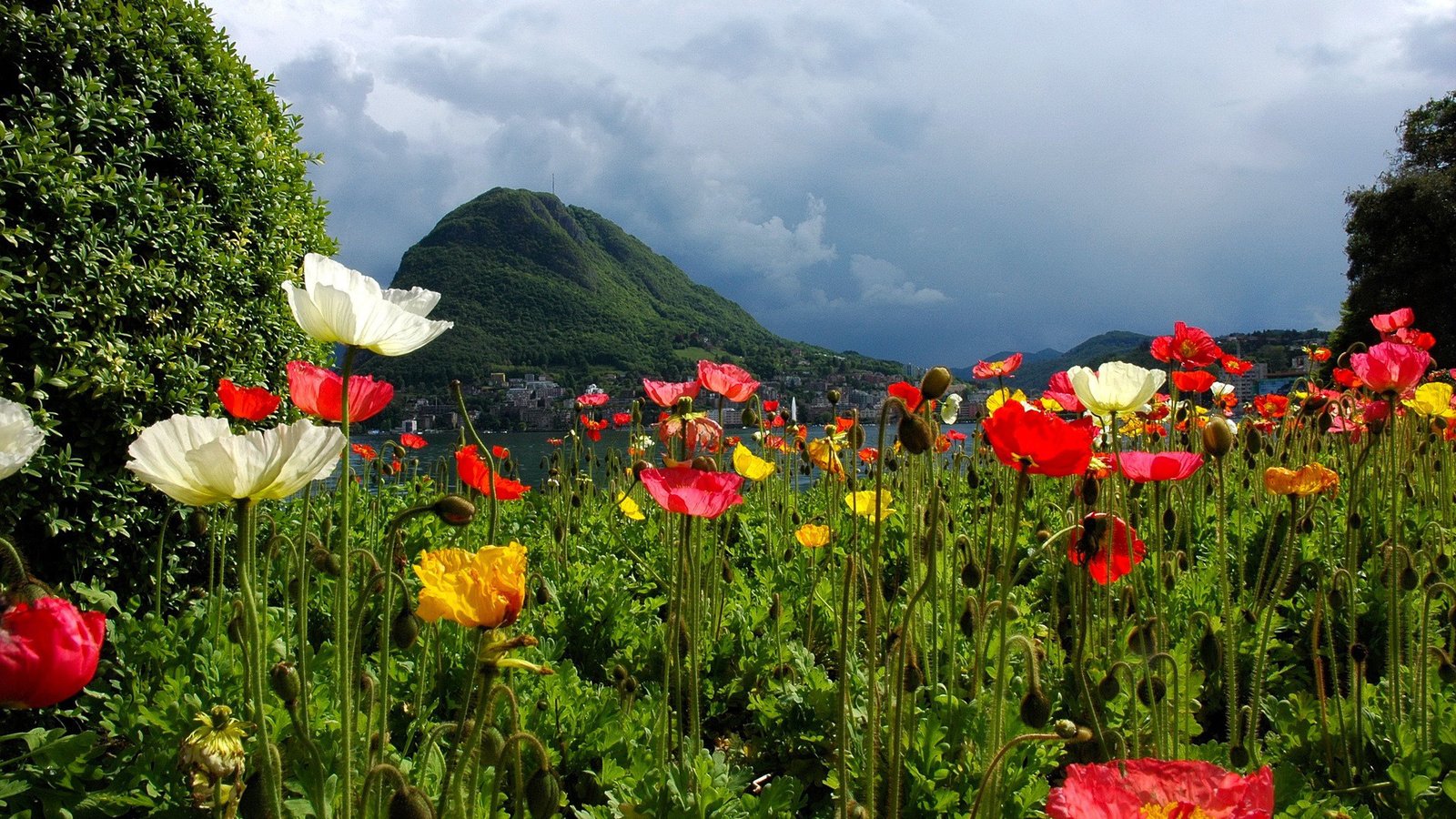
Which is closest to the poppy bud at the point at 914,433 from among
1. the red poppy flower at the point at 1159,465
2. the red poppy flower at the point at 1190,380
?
the red poppy flower at the point at 1159,465

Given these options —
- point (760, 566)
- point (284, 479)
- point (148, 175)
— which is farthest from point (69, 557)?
point (760, 566)

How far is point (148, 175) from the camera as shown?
278cm

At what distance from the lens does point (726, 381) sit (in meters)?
2.63

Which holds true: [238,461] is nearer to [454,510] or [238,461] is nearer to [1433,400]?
[454,510]

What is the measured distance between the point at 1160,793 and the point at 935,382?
0.82 metres

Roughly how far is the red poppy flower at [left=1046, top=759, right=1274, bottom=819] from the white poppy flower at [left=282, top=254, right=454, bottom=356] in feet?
3.63

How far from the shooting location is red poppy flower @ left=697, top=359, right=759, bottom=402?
2598 mm

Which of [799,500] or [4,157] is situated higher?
[4,157]

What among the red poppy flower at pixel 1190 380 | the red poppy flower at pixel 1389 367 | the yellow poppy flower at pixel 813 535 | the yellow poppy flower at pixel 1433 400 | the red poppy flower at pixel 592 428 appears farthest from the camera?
the red poppy flower at pixel 592 428

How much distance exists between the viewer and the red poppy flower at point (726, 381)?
2.60m

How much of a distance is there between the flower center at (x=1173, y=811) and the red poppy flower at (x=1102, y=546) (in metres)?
0.71

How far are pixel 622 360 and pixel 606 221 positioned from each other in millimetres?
78890

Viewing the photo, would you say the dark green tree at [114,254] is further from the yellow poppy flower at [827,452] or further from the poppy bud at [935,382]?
the poppy bud at [935,382]

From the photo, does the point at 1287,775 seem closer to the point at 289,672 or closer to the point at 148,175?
the point at 289,672
